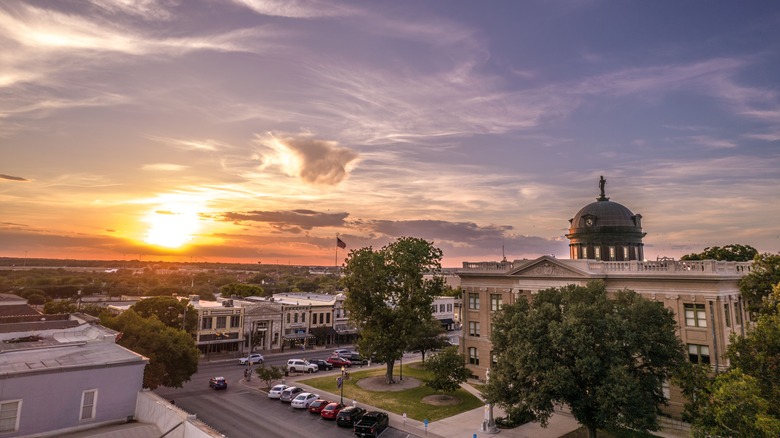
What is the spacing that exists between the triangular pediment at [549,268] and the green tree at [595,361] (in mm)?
13192

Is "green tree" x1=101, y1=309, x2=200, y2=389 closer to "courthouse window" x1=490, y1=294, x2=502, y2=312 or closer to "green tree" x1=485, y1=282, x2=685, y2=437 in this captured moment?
"green tree" x1=485, y1=282, x2=685, y2=437

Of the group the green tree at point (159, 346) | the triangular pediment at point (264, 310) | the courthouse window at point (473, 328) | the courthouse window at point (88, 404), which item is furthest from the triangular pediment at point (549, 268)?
the triangular pediment at point (264, 310)

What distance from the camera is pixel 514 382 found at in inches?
1350

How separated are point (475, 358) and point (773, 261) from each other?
32.0m

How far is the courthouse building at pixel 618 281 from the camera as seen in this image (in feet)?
130

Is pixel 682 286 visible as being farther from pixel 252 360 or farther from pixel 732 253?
pixel 252 360

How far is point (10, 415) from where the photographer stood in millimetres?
17859

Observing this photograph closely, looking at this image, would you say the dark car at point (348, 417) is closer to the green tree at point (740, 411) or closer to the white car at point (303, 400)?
the white car at point (303, 400)

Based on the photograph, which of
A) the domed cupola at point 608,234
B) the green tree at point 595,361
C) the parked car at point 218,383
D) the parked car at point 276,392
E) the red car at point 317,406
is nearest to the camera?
the green tree at point 595,361

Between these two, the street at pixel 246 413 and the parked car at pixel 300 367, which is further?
the parked car at pixel 300 367

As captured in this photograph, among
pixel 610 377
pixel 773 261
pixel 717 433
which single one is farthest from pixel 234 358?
pixel 773 261

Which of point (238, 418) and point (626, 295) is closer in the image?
point (626, 295)

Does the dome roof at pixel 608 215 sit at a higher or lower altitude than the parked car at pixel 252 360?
higher

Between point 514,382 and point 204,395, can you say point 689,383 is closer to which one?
point 514,382
